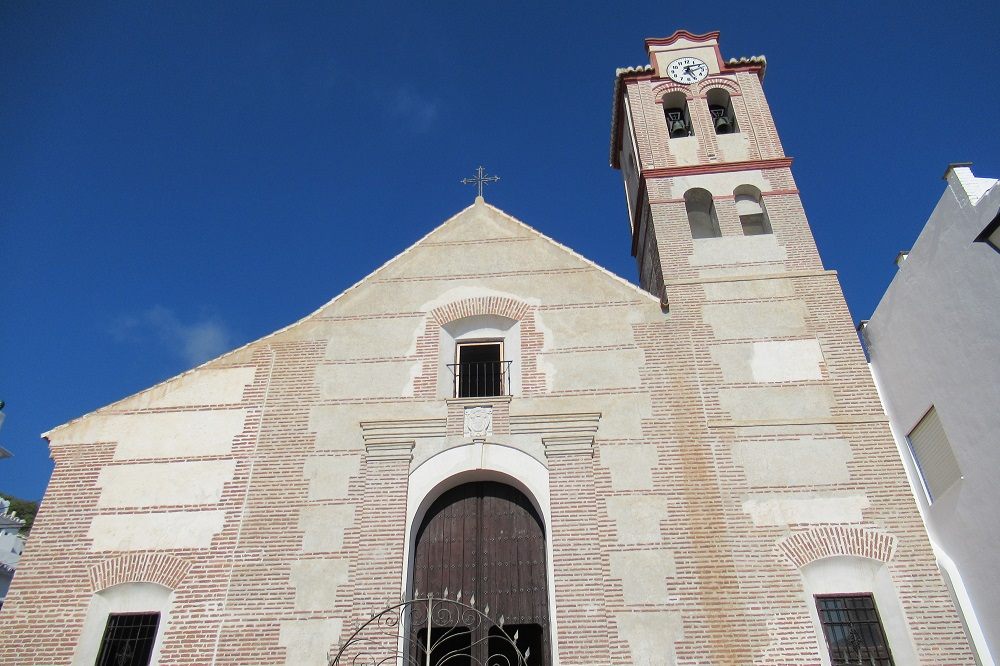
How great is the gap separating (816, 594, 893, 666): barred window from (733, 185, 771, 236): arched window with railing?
8.31 m

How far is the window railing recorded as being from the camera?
45.4ft

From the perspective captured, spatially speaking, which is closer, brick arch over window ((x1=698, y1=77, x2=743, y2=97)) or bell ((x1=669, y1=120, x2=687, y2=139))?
Answer: bell ((x1=669, y1=120, x2=687, y2=139))

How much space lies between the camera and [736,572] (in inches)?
442

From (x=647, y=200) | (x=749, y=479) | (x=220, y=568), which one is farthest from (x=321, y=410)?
(x=647, y=200)

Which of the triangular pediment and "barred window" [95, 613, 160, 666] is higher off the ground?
the triangular pediment

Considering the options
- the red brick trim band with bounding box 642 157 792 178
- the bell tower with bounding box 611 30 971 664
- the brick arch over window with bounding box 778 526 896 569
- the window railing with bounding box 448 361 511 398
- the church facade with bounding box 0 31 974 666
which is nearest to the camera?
the bell tower with bounding box 611 30 971 664

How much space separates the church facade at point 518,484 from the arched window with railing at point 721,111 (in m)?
4.17

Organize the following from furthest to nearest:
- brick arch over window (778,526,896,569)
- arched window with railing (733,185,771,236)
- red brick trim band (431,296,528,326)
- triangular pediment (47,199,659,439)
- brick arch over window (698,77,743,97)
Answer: brick arch over window (698,77,743,97) → arched window with railing (733,185,771,236) → red brick trim band (431,296,528,326) → triangular pediment (47,199,659,439) → brick arch over window (778,526,896,569)

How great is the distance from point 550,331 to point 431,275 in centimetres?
278

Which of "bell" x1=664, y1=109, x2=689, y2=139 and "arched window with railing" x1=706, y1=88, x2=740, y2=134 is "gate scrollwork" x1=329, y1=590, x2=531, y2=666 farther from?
"arched window with railing" x1=706, y1=88, x2=740, y2=134

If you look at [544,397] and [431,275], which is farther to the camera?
[431,275]

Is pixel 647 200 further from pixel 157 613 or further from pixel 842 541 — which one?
pixel 157 613

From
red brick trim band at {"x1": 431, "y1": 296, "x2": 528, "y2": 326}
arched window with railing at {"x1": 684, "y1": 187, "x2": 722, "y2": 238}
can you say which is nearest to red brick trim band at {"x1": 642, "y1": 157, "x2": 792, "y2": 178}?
arched window with railing at {"x1": 684, "y1": 187, "x2": 722, "y2": 238}

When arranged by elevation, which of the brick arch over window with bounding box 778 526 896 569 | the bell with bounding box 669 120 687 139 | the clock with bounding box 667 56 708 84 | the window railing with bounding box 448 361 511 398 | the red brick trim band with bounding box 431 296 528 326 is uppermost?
the clock with bounding box 667 56 708 84
